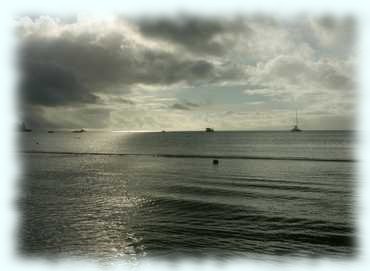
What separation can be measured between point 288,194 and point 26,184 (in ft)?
112

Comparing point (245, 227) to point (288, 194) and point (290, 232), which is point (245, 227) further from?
point (288, 194)

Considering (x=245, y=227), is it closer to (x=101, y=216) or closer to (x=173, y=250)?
(x=173, y=250)

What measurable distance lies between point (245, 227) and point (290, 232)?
10.8 feet

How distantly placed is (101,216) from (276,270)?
1681 centimetres

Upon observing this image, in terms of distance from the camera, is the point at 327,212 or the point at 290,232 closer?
the point at 290,232

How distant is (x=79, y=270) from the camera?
20.1 meters

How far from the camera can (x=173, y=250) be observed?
22422 millimetres

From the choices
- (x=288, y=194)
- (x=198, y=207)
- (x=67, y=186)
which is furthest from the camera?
(x=67, y=186)

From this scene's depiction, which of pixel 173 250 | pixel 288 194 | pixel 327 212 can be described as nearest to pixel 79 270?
pixel 173 250

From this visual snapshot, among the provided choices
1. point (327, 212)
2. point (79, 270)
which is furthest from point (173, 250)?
point (327, 212)

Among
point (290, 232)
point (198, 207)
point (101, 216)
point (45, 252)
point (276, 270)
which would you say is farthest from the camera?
A: point (198, 207)

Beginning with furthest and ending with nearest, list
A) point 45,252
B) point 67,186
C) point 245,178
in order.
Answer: point 245,178
point 67,186
point 45,252

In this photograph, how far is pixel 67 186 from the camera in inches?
1866

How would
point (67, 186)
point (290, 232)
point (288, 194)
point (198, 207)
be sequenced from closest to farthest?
point (290, 232) → point (198, 207) → point (288, 194) → point (67, 186)
